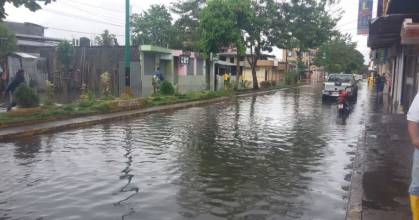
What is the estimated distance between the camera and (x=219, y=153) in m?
9.66

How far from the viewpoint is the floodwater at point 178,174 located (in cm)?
571

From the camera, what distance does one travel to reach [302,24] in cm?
4247

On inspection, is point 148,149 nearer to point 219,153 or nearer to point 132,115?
point 219,153

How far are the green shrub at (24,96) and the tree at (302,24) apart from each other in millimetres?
29457

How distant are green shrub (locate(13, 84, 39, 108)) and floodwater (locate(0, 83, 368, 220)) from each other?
2746mm

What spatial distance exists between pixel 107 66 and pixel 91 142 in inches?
801

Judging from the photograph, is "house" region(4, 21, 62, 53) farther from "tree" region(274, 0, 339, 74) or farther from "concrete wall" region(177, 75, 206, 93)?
"tree" region(274, 0, 339, 74)

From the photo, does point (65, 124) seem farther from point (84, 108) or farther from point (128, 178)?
point (128, 178)

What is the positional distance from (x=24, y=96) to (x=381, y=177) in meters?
12.2

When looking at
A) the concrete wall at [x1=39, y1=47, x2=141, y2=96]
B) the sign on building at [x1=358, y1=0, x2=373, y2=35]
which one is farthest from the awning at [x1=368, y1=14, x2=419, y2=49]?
the sign on building at [x1=358, y1=0, x2=373, y2=35]

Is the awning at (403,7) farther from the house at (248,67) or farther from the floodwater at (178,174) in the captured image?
the house at (248,67)

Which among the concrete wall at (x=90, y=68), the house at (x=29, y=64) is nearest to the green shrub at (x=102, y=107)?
the house at (x=29, y=64)

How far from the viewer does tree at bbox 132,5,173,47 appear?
58072 millimetres

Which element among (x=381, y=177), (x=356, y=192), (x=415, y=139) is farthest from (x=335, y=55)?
(x=415, y=139)
